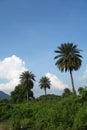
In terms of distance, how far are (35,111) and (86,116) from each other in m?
13.9

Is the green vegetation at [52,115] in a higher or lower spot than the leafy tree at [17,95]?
lower

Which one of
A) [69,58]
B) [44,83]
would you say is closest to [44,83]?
[44,83]

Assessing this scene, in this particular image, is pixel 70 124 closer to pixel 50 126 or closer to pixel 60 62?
pixel 50 126

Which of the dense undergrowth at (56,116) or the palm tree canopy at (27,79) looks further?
the palm tree canopy at (27,79)

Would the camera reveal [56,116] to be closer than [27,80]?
Yes

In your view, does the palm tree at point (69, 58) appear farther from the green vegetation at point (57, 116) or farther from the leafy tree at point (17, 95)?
the leafy tree at point (17, 95)

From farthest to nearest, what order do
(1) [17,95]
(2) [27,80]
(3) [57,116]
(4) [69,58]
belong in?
(1) [17,95], (2) [27,80], (4) [69,58], (3) [57,116]

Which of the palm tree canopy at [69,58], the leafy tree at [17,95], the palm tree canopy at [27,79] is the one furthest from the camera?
the leafy tree at [17,95]

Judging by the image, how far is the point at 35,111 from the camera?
4381cm

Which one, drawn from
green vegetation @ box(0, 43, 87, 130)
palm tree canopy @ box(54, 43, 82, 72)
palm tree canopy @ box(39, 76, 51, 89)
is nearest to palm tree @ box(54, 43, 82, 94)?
palm tree canopy @ box(54, 43, 82, 72)

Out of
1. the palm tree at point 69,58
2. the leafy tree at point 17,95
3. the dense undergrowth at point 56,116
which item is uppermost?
the leafy tree at point 17,95

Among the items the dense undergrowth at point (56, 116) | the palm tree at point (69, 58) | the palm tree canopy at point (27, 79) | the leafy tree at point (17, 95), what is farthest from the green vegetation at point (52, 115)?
the leafy tree at point (17, 95)

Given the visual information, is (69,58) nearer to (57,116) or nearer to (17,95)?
(57,116)

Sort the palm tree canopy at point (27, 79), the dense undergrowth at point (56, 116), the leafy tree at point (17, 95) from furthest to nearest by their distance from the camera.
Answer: the leafy tree at point (17, 95) < the palm tree canopy at point (27, 79) < the dense undergrowth at point (56, 116)
